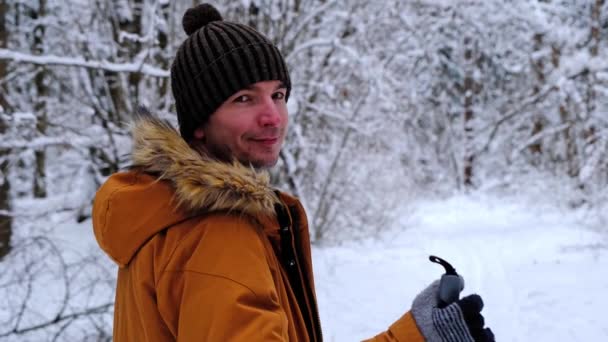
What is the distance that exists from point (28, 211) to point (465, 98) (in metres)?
17.7

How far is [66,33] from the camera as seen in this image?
230 inches

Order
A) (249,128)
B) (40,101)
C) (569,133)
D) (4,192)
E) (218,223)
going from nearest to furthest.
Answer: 1. (218,223)
2. (249,128)
3. (4,192)
4. (40,101)
5. (569,133)

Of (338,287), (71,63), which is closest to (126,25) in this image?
(71,63)

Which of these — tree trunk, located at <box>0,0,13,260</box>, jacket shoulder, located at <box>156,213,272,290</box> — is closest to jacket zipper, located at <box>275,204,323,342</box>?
jacket shoulder, located at <box>156,213,272,290</box>

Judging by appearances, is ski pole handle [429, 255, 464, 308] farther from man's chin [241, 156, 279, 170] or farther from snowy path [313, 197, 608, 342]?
snowy path [313, 197, 608, 342]

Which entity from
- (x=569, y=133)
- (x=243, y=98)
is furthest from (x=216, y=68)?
(x=569, y=133)

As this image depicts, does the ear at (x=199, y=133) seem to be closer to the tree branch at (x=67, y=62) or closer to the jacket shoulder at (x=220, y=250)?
the jacket shoulder at (x=220, y=250)

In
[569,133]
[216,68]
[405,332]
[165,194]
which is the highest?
[216,68]

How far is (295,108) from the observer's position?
272 inches

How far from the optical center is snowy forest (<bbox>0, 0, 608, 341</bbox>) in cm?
447

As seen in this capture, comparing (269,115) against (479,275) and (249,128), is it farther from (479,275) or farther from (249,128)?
(479,275)

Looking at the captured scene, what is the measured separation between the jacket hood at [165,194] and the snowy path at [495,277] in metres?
4.49

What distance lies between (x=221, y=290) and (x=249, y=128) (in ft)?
1.61

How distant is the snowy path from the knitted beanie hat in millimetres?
4390
